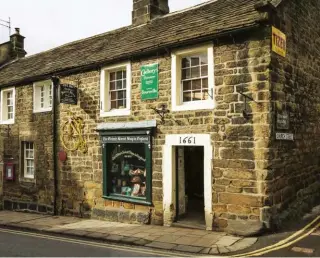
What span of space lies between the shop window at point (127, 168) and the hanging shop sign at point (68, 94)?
173 centimetres

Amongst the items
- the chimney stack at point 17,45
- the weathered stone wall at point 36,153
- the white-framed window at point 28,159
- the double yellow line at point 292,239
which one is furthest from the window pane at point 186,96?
the chimney stack at point 17,45

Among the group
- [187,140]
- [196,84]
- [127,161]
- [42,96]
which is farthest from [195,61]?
[42,96]

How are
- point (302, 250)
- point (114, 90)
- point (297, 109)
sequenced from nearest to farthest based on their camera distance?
point (302, 250) → point (297, 109) → point (114, 90)

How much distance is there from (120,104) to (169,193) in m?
3.33

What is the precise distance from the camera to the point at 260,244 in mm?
7613

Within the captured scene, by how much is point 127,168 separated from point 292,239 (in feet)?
16.8

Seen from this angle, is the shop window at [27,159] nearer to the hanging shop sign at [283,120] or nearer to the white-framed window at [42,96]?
the white-framed window at [42,96]

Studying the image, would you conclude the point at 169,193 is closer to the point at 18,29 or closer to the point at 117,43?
the point at 117,43

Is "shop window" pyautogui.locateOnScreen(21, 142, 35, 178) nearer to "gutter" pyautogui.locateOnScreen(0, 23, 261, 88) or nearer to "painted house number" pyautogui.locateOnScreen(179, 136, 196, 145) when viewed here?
"gutter" pyautogui.locateOnScreen(0, 23, 261, 88)

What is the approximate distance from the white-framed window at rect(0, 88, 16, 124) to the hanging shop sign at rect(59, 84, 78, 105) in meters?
4.34

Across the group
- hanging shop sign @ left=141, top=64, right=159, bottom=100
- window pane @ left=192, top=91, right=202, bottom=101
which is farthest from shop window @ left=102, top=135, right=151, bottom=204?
window pane @ left=192, top=91, right=202, bottom=101

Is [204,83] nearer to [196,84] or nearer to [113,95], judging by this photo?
[196,84]

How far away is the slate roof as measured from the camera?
30.6 feet

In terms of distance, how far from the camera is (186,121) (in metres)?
9.50
